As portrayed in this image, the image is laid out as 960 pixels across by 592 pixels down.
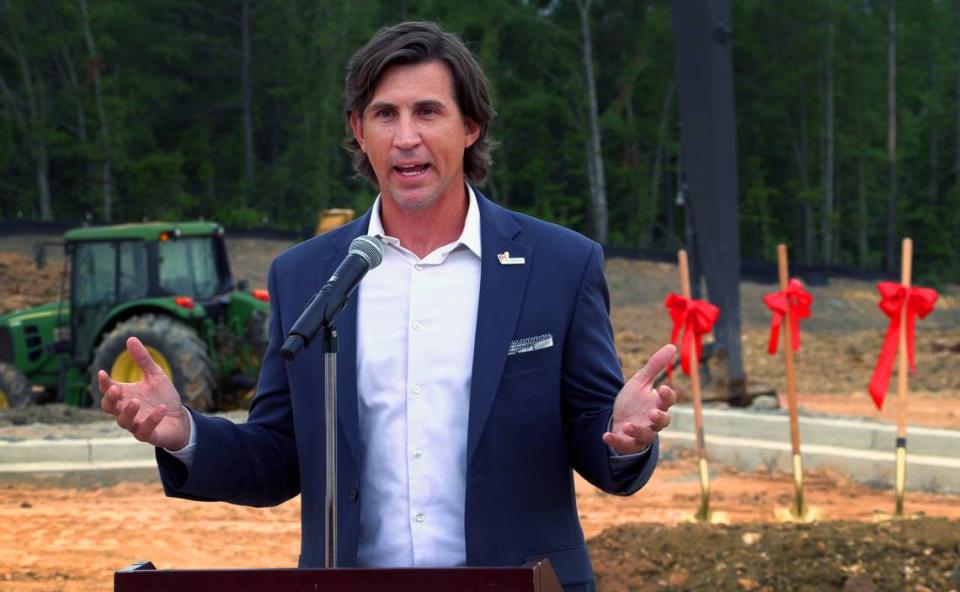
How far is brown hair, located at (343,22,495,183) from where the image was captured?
9.88ft

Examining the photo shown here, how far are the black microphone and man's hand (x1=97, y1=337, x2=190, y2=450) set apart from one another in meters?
0.37

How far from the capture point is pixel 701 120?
43.4 ft

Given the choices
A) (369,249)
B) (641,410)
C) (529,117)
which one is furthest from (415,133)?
(529,117)

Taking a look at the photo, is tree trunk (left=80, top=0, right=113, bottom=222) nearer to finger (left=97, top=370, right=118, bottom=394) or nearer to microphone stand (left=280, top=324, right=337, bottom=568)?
finger (left=97, top=370, right=118, bottom=394)

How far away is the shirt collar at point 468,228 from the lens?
3.05m

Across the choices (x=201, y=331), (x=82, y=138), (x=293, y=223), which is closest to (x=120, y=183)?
(x=82, y=138)

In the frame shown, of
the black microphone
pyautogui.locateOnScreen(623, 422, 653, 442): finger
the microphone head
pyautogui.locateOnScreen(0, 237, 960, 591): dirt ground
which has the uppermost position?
the microphone head

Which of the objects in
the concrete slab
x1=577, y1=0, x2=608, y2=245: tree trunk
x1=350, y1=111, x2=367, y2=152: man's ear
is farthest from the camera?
x1=577, y1=0, x2=608, y2=245: tree trunk

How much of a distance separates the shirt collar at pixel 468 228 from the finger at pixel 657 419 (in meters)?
0.51

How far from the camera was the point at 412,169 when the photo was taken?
2988 mm

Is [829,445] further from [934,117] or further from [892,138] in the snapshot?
[934,117]

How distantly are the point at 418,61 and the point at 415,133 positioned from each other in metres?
0.16

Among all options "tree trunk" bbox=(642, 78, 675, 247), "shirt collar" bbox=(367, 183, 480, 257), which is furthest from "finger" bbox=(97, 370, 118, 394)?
"tree trunk" bbox=(642, 78, 675, 247)

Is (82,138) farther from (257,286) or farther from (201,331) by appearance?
(201,331)
